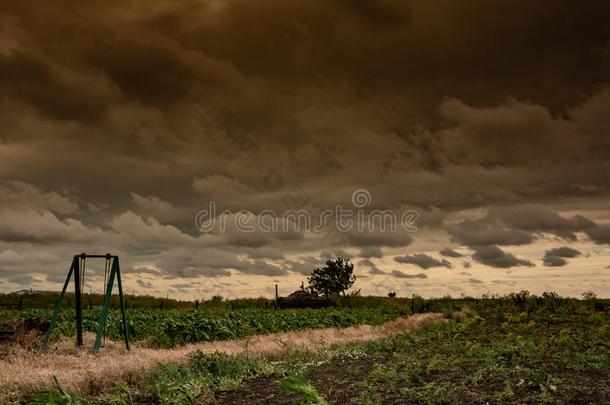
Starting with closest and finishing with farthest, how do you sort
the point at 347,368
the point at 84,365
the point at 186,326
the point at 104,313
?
the point at 347,368
the point at 84,365
the point at 104,313
the point at 186,326

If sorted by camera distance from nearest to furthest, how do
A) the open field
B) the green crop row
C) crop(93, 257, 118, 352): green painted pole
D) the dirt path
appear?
the open field
the dirt path
crop(93, 257, 118, 352): green painted pole
the green crop row

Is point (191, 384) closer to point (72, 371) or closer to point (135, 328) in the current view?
point (72, 371)

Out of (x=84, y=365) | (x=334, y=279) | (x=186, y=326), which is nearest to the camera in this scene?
(x=84, y=365)

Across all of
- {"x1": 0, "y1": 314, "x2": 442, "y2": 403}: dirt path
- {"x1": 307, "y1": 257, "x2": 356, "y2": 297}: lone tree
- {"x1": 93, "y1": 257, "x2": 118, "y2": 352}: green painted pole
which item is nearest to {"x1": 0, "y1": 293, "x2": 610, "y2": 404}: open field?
{"x1": 0, "y1": 314, "x2": 442, "y2": 403}: dirt path

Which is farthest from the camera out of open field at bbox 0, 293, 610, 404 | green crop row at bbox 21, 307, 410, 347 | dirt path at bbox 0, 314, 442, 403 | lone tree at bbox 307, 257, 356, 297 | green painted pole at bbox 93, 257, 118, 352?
lone tree at bbox 307, 257, 356, 297

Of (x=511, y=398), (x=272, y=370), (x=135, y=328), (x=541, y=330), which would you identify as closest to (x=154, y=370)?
(x=272, y=370)

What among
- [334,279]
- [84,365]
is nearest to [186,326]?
[84,365]

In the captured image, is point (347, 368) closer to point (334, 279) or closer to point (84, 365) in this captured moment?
point (84, 365)

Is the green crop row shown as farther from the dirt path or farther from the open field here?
the dirt path

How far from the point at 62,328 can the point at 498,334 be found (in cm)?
1555

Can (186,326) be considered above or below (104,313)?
below

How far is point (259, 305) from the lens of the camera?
5009 centimetres

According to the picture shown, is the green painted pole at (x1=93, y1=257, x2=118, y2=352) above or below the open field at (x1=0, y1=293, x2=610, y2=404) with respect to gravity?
above

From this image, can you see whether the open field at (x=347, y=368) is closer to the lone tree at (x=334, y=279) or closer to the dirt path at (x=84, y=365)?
the dirt path at (x=84, y=365)
